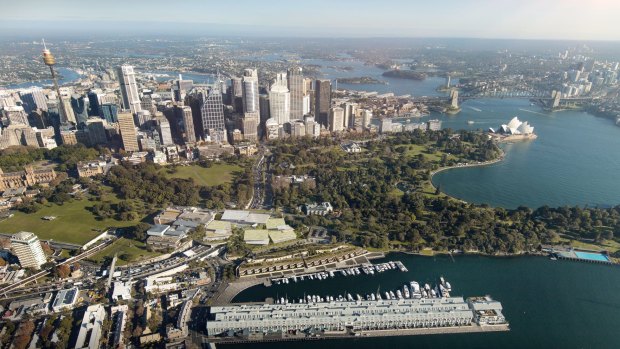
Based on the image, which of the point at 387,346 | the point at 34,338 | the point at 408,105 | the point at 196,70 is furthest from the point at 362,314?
the point at 196,70

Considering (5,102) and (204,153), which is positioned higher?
(5,102)

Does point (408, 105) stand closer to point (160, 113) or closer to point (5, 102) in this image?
point (160, 113)

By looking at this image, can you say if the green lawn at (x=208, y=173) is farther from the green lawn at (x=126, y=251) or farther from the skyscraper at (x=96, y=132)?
the skyscraper at (x=96, y=132)

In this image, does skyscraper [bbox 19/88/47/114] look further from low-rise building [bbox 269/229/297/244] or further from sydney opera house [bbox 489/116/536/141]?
sydney opera house [bbox 489/116/536/141]

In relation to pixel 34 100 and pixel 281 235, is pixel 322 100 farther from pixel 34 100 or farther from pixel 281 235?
pixel 34 100

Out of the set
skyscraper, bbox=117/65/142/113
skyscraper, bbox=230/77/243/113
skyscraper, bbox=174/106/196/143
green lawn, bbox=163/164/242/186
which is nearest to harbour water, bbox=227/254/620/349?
green lawn, bbox=163/164/242/186

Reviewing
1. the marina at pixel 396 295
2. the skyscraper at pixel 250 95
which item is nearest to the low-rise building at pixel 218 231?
the marina at pixel 396 295
